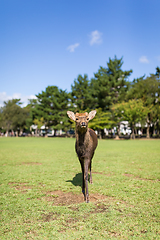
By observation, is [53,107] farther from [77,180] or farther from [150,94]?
[77,180]

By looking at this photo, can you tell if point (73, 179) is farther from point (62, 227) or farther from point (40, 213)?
→ point (62, 227)

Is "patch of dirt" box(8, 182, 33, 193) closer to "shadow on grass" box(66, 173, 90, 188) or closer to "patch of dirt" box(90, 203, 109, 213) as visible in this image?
"shadow on grass" box(66, 173, 90, 188)

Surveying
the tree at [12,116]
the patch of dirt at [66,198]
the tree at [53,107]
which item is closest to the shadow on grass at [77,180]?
the patch of dirt at [66,198]

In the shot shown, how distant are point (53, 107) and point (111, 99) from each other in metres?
20.2

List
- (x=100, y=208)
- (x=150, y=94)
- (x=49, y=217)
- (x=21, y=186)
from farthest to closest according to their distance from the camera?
(x=150, y=94), (x=21, y=186), (x=100, y=208), (x=49, y=217)

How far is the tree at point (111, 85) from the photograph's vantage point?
37938mm

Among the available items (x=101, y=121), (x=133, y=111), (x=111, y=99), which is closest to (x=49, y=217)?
(x=133, y=111)

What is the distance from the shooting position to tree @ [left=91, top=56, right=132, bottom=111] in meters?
37.9

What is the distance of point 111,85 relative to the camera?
38156mm

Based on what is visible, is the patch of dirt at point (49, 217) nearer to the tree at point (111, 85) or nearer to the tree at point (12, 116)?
the tree at point (111, 85)

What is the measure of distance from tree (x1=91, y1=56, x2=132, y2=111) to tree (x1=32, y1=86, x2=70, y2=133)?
33.5 ft

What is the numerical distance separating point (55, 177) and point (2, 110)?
184 feet

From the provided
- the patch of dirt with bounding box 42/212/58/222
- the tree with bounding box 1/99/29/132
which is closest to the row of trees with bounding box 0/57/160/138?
the tree with bounding box 1/99/29/132

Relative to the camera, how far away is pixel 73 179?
6312 millimetres
